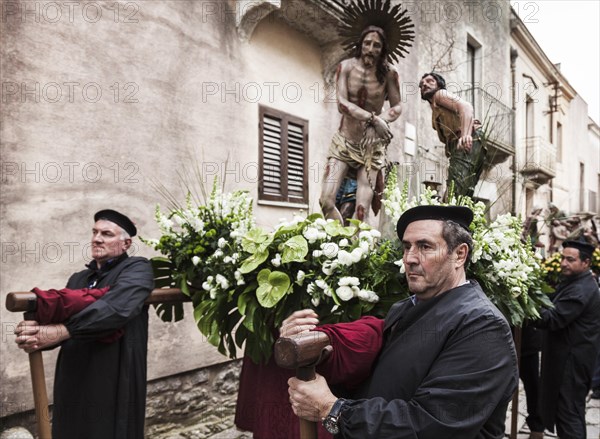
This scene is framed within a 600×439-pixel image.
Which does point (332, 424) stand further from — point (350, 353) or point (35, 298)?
point (35, 298)

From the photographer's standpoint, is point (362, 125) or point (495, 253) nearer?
point (495, 253)

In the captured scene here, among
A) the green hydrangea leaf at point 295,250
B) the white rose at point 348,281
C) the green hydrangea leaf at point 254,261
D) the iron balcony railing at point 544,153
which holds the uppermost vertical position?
the iron balcony railing at point 544,153

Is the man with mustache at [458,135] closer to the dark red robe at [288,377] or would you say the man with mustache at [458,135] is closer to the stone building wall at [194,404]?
the dark red robe at [288,377]

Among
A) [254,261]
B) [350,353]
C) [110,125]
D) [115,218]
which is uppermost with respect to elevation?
[110,125]

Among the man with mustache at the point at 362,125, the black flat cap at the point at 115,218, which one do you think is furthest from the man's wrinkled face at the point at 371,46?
the black flat cap at the point at 115,218

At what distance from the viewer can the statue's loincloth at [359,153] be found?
3.81 meters

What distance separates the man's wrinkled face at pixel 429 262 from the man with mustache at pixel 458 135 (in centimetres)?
90

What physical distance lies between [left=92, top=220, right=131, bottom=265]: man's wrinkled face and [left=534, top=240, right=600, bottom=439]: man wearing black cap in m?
3.37

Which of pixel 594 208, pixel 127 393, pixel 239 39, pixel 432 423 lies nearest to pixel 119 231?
pixel 127 393

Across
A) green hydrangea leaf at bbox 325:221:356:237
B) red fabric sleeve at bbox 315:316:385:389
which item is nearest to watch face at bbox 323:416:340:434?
red fabric sleeve at bbox 315:316:385:389

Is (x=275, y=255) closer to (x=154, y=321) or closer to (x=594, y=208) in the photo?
(x=154, y=321)

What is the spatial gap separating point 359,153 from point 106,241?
1902 millimetres

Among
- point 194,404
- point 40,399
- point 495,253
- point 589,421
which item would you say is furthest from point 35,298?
point 589,421

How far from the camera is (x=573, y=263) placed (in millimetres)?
4523
